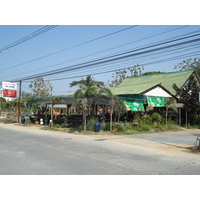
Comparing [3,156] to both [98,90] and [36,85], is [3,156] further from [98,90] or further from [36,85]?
[36,85]

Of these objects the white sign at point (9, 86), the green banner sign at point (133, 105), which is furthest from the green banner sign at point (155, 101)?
the white sign at point (9, 86)

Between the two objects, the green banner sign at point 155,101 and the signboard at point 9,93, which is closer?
the green banner sign at point 155,101

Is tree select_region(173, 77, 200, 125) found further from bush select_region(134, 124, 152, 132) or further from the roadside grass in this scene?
bush select_region(134, 124, 152, 132)

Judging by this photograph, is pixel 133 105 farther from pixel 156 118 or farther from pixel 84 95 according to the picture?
pixel 84 95

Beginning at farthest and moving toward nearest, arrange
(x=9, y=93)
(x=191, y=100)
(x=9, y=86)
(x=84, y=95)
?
(x=9, y=93), (x=9, y=86), (x=191, y=100), (x=84, y=95)

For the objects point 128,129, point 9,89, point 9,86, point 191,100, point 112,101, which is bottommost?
point 128,129

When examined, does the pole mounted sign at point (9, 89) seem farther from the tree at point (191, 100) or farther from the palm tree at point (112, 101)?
the tree at point (191, 100)

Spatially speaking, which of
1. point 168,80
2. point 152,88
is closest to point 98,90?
point 152,88

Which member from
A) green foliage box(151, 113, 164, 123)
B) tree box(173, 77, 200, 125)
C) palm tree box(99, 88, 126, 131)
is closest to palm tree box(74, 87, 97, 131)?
palm tree box(99, 88, 126, 131)

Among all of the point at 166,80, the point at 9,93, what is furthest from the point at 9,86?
the point at 166,80

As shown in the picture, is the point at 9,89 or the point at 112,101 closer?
the point at 112,101

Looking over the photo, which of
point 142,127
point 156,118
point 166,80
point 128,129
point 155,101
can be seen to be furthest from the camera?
point 166,80

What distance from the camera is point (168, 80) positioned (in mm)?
33875


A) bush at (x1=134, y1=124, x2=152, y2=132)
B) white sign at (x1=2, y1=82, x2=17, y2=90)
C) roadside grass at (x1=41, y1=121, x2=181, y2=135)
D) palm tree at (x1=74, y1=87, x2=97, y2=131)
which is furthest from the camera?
white sign at (x1=2, y1=82, x2=17, y2=90)
